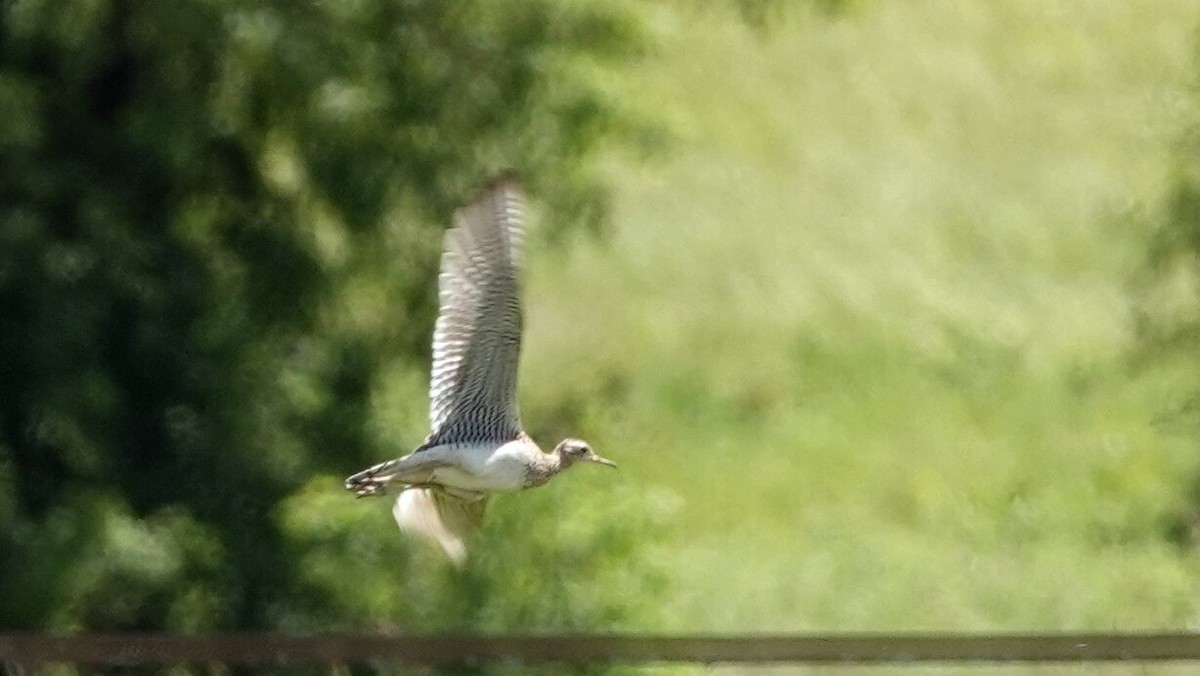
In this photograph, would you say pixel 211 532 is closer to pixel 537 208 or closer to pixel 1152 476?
pixel 537 208

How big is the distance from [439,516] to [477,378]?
1.71ft

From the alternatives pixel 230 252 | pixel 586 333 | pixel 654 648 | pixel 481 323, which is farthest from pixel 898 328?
pixel 654 648

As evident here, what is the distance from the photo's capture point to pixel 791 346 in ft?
50.2

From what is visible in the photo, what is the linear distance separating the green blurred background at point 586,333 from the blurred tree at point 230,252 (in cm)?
2

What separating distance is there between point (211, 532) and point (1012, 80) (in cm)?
1172

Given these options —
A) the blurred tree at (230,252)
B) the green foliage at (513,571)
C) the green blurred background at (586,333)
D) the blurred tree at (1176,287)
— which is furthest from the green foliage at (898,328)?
the green foliage at (513,571)

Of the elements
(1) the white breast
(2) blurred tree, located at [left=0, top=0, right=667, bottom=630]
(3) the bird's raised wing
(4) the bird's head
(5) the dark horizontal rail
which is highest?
(2) blurred tree, located at [left=0, top=0, right=667, bottom=630]

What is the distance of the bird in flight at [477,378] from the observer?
5.29 meters

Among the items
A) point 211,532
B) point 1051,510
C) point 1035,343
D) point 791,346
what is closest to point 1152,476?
point 1051,510

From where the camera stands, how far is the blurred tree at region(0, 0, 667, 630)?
8789mm

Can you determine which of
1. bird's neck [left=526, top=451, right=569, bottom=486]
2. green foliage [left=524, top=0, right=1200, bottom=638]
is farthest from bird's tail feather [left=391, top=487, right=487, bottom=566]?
green foliage [left=524, top=0, right=1200, bottom=638]

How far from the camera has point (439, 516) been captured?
19.0 ft

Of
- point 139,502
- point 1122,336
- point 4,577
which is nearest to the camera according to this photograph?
point 4,577

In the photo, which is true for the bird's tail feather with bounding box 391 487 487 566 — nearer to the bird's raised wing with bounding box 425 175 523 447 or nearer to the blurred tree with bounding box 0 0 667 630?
the bird's raised wing with bounding box 425 175 523 447
